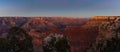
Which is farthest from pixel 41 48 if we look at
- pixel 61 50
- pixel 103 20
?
pixel 103 20

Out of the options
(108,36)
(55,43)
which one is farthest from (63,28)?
(108,36)

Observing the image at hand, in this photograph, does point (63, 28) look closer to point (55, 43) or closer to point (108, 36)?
point (55, 43)

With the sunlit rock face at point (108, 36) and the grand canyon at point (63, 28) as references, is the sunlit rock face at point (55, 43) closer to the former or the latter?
the grand canyon at point (63, 28)

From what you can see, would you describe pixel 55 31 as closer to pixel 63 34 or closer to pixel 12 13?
pixel 63 34

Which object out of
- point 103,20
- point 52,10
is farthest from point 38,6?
point 103,20

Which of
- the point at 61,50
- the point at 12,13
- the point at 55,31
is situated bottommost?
the point at 61,50

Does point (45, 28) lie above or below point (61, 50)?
above

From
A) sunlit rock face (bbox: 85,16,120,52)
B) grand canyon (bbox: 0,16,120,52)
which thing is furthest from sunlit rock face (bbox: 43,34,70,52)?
sunlit rock face (bbox: 85,16,120,52)

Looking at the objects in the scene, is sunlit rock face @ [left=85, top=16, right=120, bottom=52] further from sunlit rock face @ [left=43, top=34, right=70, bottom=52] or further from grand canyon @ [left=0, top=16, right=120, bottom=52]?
sunlit rock face @ [left=43, top=34, right=70, bottom=52]

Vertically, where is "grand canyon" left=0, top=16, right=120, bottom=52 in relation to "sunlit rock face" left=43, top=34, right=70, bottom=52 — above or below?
above
